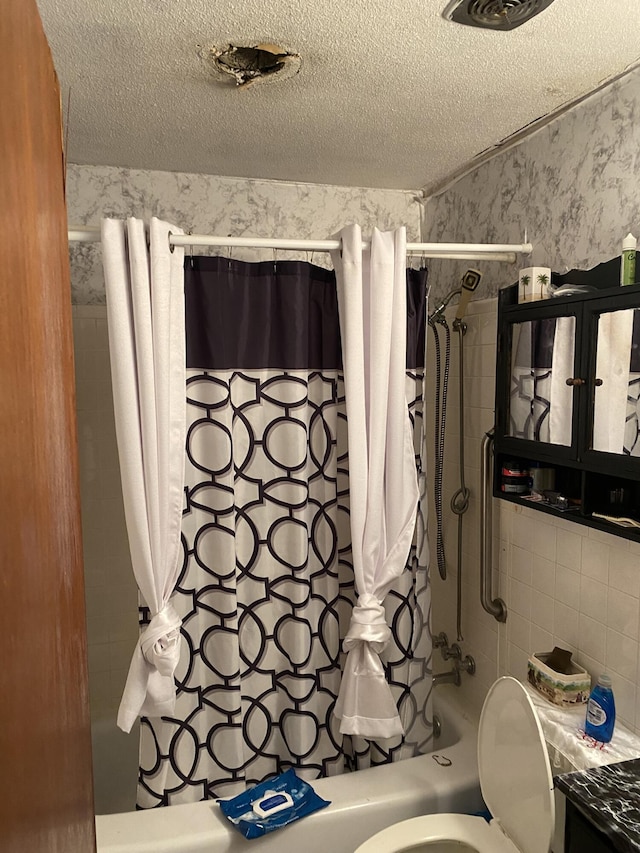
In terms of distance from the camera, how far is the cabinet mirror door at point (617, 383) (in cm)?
150

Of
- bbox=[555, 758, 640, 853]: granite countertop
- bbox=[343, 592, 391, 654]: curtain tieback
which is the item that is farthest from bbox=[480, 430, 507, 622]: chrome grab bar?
bbox=[555, 758, 640, 853]: granite countertop

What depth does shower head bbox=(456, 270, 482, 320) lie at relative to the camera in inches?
89.0

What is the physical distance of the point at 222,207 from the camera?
253cm

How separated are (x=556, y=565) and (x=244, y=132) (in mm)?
1707

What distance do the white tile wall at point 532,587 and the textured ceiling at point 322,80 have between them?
67cm

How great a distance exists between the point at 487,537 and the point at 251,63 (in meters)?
1.69

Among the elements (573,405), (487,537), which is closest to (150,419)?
(573,405)

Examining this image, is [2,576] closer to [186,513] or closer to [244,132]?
[186,513]

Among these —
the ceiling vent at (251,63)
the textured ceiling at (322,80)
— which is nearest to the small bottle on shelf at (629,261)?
the textured ceiling at (322,80)

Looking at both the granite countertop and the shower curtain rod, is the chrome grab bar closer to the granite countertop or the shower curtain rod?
the shower curtain rod

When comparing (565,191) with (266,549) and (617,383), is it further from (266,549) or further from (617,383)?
(266,549)

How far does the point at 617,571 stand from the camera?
1.72 metres

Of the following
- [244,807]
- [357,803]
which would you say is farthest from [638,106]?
[244,807]

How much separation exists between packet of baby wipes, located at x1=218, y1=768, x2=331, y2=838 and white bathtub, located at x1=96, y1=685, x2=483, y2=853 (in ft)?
0.09
